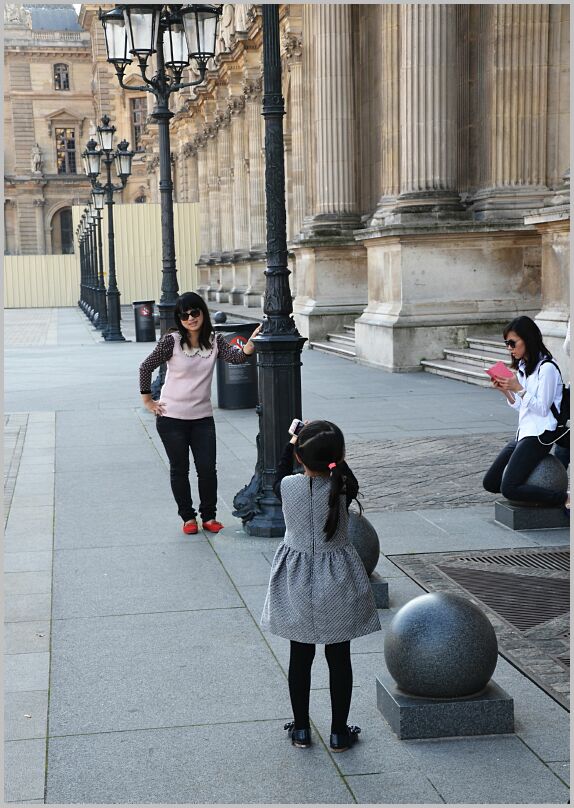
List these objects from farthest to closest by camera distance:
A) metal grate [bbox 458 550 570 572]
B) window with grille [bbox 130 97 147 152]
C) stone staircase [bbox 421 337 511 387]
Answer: window with grille [bbox 130 97 147 152] → stone staircase [bbox 421 337 511 387] → metal grate [bbox 458 550 570 572]

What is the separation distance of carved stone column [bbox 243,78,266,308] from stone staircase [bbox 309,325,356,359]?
15.0m

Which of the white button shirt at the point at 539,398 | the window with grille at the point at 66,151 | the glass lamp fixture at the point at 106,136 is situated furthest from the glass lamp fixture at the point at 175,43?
the window with grille at the point at 66,151

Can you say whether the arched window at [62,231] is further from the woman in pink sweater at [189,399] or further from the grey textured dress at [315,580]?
the grey textured dress at [315,580]

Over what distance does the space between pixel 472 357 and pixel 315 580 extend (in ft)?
44.3

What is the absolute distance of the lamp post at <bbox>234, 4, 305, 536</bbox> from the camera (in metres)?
8.20

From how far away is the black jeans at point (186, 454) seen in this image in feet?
28.0

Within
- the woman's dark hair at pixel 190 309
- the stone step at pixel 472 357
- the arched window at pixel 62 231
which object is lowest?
the stone step at pixel 472 357

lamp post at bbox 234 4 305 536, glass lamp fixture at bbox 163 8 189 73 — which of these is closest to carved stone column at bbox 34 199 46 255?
glass lamp fixture at bbox 163 8 189 73

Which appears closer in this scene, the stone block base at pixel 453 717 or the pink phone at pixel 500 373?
the stone block base at pixel 453 717

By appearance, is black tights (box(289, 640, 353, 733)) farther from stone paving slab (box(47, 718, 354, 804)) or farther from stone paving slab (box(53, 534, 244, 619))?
stone paving slab (box(53, 534, 244, 619))

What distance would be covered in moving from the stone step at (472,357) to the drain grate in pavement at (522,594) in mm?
9514

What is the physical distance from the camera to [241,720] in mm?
5004

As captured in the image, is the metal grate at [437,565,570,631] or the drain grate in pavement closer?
the drain grate in pavement

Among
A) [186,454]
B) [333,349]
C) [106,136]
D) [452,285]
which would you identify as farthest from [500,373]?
[106,136]
